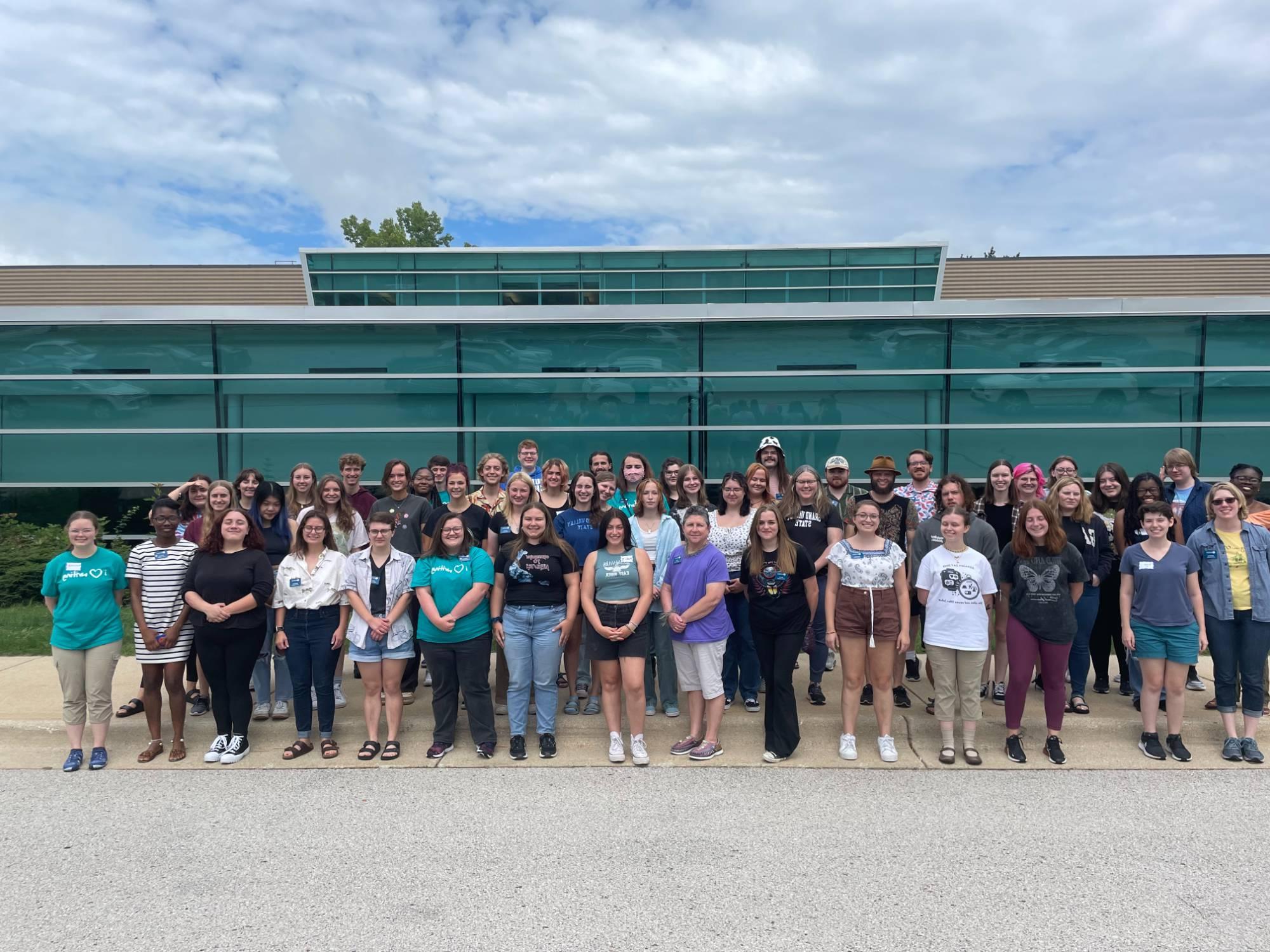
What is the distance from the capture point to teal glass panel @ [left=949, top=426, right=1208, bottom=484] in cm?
1114

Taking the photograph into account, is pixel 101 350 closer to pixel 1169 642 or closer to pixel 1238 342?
pixel 1169 642

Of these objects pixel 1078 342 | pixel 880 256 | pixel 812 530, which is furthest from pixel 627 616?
pixel 880 256

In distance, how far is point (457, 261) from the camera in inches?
497

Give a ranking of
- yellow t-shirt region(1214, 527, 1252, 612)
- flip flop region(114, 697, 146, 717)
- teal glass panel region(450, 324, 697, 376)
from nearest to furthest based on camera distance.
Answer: yellow t-shirt region(1214, 527, 1252, 612) → flip flop region(114, 697, 146, 717) → teal glass panel region(450, 324, 697, 376)

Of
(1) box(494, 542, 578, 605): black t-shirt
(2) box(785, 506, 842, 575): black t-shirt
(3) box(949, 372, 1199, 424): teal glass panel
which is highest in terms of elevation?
(3) box(949, 372, 1199, 424): teal glass panel

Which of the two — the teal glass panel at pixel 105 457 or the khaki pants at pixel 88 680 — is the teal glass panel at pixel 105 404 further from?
the khaki pants at pixel 88 680

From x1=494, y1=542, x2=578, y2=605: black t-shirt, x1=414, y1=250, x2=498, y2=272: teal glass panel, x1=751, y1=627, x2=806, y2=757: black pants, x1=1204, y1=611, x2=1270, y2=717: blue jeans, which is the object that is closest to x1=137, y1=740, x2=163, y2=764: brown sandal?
x1=494, y1=542, x2=578, y2=605: black t-shirt

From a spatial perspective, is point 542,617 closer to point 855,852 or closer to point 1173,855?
point 855,852

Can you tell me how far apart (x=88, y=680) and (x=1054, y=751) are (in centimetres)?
650

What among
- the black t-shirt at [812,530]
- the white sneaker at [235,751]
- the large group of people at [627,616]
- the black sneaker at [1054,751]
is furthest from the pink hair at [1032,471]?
the white sneaker at [235,751]

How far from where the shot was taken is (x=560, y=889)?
3719 millimetres

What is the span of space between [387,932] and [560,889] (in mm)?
780

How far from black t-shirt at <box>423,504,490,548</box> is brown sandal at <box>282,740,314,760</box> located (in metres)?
1.68

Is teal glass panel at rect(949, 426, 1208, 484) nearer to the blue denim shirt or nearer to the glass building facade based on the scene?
the glass building facade
